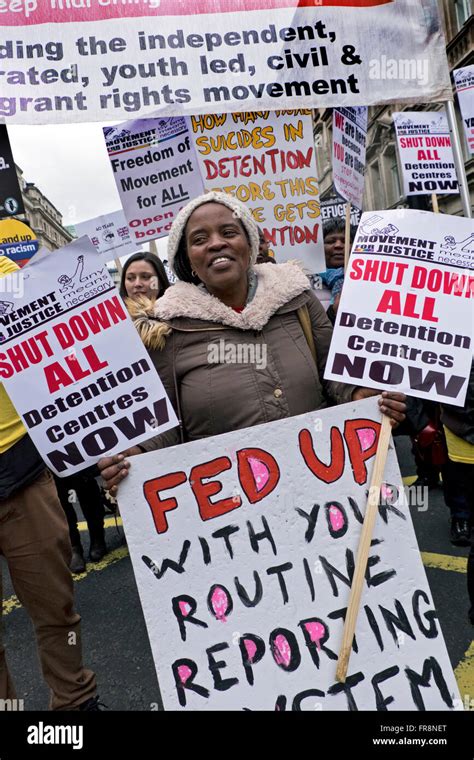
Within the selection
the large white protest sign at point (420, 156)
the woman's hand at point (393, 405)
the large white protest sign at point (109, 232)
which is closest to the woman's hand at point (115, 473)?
the woman's hand at point (393, 405)

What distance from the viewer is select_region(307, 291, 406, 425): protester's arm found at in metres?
1.85

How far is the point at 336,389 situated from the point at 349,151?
2404 millimetres

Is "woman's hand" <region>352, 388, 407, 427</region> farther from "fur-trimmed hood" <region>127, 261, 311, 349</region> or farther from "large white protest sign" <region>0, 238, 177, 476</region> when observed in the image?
"large white protest sign" <region>0, 238, 177, 476</region>

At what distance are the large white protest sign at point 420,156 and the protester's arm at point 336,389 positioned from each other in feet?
9.83

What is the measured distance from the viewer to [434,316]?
190 cm

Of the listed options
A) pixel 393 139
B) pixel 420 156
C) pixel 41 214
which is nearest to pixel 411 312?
pixel 420 156

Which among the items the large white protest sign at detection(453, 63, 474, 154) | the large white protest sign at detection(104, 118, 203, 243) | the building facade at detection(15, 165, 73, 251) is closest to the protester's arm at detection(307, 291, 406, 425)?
the large white protest sign at detection(104, 118, 203, 243)

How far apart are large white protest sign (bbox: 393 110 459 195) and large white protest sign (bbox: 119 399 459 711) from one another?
11.3 feet

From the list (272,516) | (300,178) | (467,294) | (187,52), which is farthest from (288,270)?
(300,178)

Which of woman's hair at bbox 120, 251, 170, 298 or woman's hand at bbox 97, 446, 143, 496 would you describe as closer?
woman's hand at bbox 97, 446, 143, 496

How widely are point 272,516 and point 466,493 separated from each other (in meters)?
2.38

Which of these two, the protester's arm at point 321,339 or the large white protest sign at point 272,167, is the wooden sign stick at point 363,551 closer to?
the protester's arm at point 321,339

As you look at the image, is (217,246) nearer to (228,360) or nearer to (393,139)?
(228,360)
